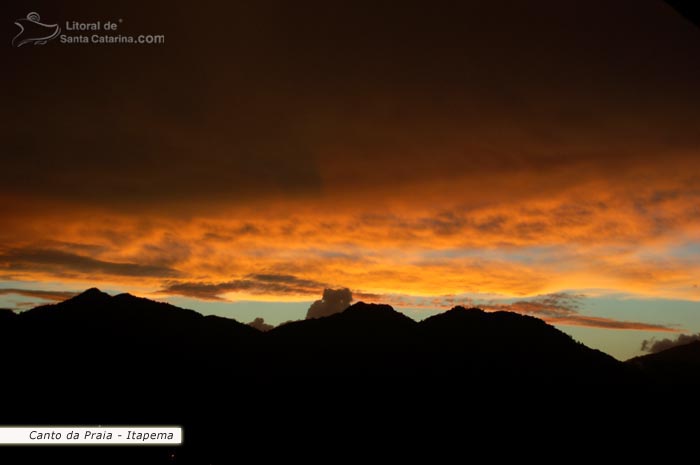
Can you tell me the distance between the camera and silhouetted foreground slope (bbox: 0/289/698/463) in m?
87.7

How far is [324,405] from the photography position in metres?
96.4

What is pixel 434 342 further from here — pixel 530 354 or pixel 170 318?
pixel 170 318

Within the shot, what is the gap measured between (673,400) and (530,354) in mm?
27298

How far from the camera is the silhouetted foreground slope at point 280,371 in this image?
87688 millimetres
